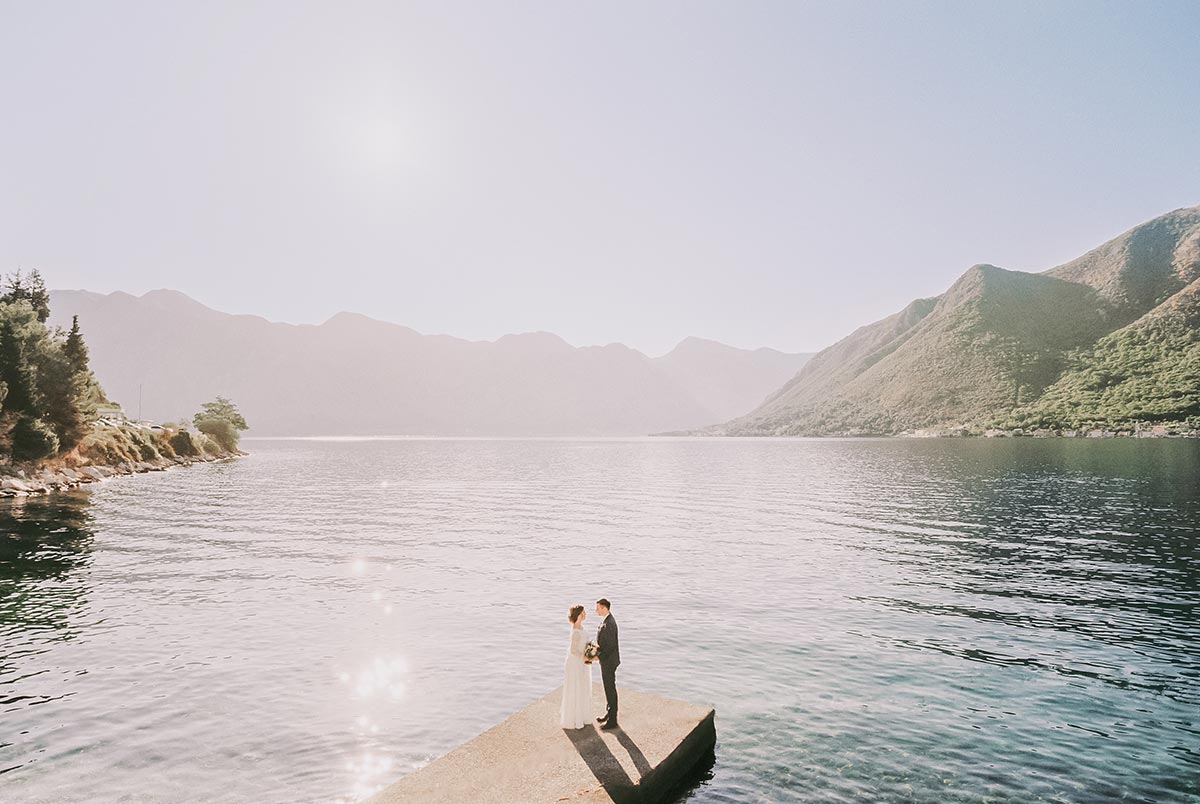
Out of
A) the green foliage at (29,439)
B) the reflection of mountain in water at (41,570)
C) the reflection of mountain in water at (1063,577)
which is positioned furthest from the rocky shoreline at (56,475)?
the reflection of mountain in water at (1063,577)

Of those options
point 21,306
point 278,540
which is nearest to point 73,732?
point 278,540

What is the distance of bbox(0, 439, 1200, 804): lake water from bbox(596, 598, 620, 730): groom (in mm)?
2575

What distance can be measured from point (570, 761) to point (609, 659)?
2.36 m

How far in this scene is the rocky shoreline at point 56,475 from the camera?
65.5m

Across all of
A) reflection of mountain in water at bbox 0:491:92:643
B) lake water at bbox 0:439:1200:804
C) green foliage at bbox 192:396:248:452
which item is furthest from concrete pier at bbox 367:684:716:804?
green foliage at bbox 192:396:248:452

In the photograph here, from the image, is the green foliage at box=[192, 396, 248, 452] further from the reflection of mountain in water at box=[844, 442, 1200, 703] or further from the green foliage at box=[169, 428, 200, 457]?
the reflection of mountain in water at box=[844, 442, 1200, 703]

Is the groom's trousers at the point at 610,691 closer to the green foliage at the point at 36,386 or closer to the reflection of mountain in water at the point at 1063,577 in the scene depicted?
the reflection of mountain in water at the point at 1063,577

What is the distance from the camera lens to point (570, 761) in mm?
13430

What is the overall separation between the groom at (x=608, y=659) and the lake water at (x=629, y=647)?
257 cm

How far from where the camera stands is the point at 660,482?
4117 inches

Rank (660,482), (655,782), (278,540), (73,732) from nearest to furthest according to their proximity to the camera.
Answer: (655,782) → (73,732) → (278,540) → (660,482)

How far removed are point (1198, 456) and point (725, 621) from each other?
131 meters

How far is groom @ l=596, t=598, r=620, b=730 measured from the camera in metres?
14.9

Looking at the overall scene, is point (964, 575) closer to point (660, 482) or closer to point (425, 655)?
point (425, 655)
